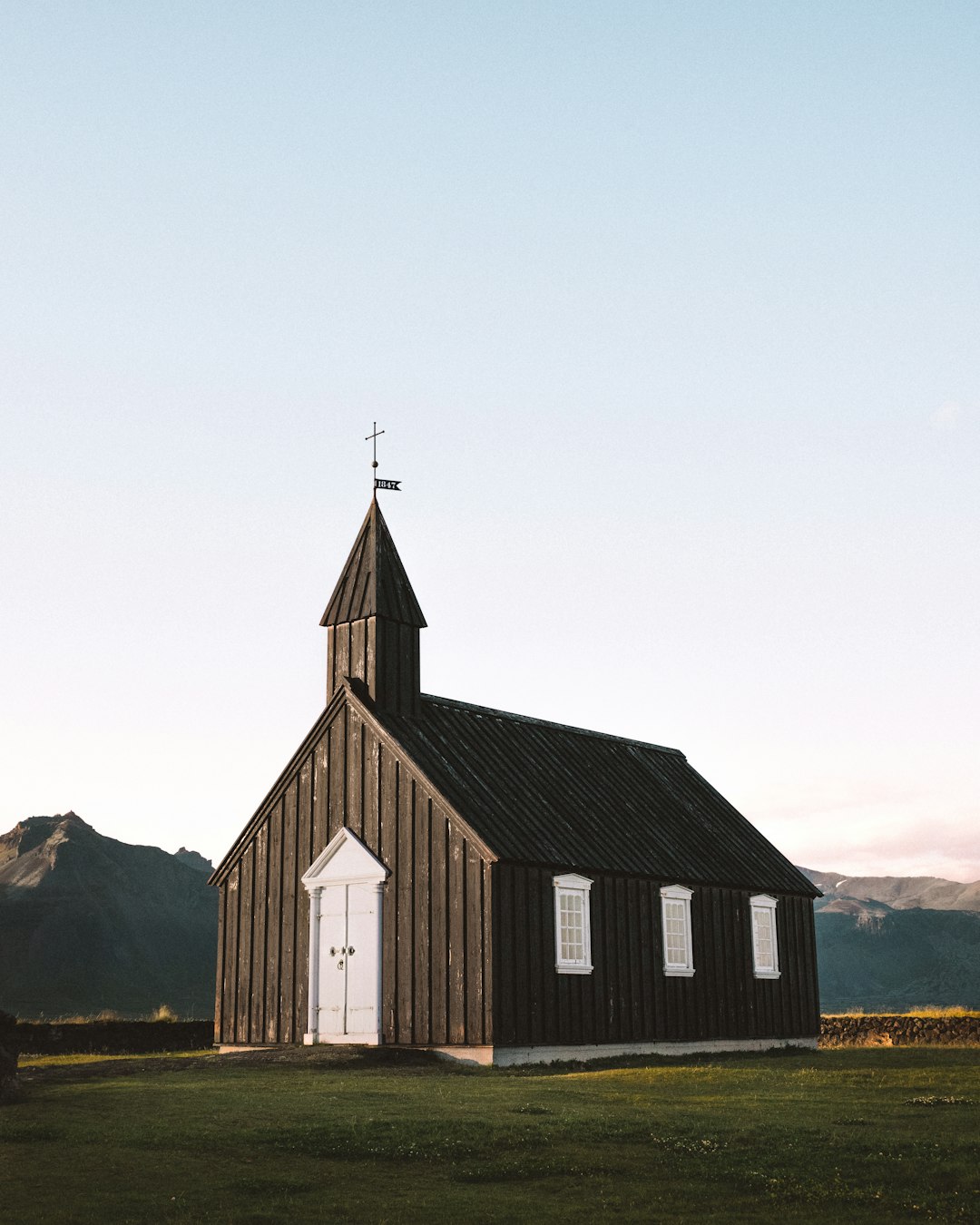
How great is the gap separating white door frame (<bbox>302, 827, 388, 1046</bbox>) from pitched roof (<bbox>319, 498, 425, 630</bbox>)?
4.75 metres

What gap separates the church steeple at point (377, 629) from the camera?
29.0 m

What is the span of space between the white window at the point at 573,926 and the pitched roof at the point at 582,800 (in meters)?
0.45

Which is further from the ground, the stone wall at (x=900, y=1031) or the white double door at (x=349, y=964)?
the white double door at (x=349, y=964)

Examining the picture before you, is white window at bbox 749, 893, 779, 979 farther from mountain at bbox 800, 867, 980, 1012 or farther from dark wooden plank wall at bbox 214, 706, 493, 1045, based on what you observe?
mountain at bbox 800, 867, 980, 1012

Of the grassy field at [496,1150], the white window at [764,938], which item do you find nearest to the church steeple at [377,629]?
the white window at [764,938]

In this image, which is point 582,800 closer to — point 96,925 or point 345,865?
point 345,865

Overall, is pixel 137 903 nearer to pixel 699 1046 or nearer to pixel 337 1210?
pixel 699 1046

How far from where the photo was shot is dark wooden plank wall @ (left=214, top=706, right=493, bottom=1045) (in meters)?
25.2

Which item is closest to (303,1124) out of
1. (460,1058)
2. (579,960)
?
(460,1058)

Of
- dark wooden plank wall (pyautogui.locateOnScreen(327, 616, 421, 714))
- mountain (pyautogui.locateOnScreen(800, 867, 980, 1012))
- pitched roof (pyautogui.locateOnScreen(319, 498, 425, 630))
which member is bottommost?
mountain (pyautogui.locateOnScreen(800, 867, 980, 1012))

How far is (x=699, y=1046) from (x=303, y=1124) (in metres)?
17.1

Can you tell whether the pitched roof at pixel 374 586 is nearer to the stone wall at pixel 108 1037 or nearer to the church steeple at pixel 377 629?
the church steeple at pixel 377 629

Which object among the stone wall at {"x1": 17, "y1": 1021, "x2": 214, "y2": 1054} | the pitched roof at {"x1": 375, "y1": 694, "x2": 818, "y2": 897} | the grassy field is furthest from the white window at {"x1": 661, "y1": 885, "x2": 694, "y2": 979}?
the stone wall at {"x1": 17, "y1": 1021, "x2": 214, "y2": 1054}

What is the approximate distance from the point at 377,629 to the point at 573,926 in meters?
7.42
